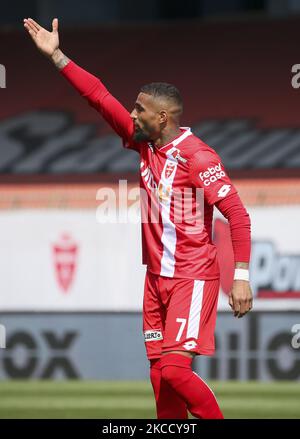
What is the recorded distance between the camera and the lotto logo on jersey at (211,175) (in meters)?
6.20

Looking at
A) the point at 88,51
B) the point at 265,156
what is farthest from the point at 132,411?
the point at 88,51

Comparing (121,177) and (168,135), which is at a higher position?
(121,177)

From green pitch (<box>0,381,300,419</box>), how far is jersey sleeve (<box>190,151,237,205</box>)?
125 inches

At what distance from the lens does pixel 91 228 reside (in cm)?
1335

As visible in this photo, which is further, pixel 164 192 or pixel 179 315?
pixel 164 192

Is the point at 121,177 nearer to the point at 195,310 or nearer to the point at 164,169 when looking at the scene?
the point at 164,169

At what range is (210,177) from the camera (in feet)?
20.4

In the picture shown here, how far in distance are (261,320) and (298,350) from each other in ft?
1.67

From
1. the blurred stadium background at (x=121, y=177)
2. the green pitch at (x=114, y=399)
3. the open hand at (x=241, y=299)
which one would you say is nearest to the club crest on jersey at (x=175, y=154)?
the open hand at (x=241, y=299)

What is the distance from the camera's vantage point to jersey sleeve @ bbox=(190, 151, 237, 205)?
619 centimetres

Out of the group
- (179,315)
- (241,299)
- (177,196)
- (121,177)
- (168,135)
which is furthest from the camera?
(121,177)

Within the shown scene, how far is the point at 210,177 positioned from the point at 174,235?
403 mm

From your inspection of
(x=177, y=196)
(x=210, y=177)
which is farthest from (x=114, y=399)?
(x=210, y=177)

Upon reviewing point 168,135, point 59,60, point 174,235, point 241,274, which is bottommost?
point 241,274
